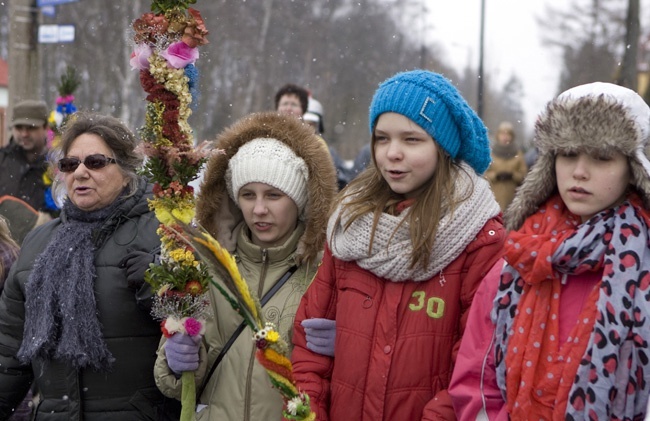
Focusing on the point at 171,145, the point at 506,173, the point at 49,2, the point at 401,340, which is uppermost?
the point at 49,2

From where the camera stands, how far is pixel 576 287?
8.89 ft

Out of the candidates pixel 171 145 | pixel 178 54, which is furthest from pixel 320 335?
pixel 178 54

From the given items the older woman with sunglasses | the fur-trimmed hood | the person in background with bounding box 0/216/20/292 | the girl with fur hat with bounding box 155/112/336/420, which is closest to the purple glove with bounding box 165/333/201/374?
the girl with fur hat with bounding box 155/112/336/420

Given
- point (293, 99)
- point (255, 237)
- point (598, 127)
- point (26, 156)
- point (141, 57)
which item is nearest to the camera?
point (598, 127)

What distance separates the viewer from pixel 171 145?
3350 mm

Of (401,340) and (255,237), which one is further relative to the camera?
(255,237)

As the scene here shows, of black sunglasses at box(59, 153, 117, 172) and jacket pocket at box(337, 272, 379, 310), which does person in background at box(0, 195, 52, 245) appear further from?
jacket pocket at box(337, 272, 379, 310)

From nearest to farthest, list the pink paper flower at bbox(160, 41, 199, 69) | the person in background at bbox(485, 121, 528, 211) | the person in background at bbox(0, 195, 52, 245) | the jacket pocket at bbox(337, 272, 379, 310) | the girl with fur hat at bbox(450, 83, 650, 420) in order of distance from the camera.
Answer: the girl with fur hat at bbox(450, 83, 650, 420), the jacket pocket at bbox(337, 272, 379, 310), the pink paper flower at bbox(160, 41, 199, 69), the person in background at bbox(0, 195, 52, 245), the person in background at bbox(485, 121, 528, 211)

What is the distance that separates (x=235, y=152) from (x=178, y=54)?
30.2 inches

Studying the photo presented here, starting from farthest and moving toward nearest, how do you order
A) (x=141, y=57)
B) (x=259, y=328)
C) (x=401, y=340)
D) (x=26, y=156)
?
1. (x=26, y=156)
2. (x=141, y=57)
3. (x=401, y=340)
4. (x=259, y=328)

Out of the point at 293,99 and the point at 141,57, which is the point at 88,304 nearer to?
the point at 141,57

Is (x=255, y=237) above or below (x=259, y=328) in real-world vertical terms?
above

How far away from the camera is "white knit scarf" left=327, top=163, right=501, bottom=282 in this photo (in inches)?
123

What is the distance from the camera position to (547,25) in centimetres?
2569
